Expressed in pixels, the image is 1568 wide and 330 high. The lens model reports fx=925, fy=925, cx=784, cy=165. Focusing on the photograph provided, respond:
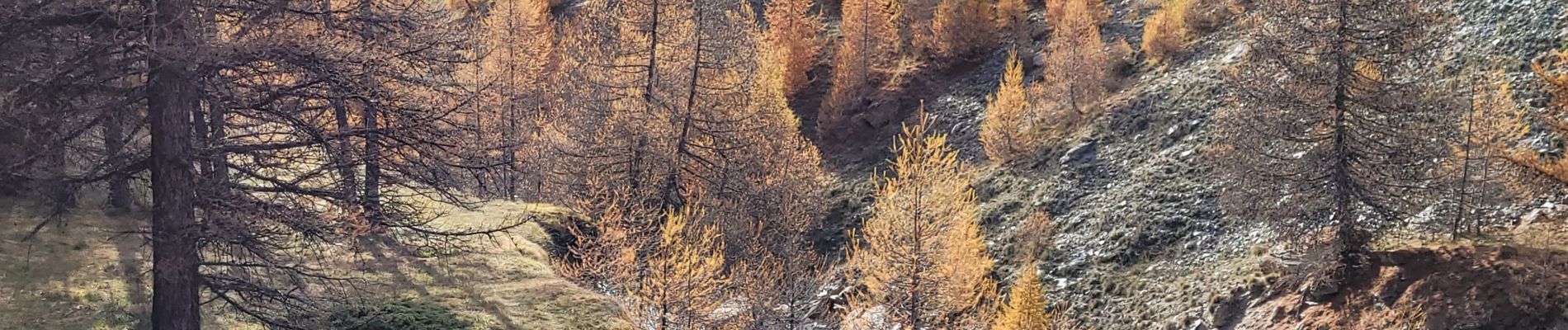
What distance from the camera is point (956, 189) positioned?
1552cm

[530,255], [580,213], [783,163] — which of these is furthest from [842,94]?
[530,255]

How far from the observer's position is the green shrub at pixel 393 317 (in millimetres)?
12617

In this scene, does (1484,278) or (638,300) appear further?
(638,300)

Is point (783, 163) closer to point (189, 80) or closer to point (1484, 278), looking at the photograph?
point (1484, 278)

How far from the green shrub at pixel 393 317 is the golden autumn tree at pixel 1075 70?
25.0 m

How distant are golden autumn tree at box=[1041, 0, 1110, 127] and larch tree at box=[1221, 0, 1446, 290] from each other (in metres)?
17.4

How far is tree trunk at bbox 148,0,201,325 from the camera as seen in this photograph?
8.28m

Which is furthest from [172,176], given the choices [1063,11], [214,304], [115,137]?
[1063,11]

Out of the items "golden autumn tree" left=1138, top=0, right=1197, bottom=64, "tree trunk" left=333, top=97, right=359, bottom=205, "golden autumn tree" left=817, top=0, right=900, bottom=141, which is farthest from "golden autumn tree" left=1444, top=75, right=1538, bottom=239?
"golden autumn tree" left=817, top=0, right=900, bottom=141

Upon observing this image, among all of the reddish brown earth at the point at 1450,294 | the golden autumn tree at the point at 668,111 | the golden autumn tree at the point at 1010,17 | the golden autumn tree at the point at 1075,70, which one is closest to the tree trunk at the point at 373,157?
the golden autumn tree at the point at 668,111

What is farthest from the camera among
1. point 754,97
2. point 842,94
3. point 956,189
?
point 842,94

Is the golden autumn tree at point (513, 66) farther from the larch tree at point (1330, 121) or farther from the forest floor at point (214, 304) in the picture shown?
the larch tree at point (1330, 121)

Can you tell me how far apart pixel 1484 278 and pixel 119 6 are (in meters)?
17.8

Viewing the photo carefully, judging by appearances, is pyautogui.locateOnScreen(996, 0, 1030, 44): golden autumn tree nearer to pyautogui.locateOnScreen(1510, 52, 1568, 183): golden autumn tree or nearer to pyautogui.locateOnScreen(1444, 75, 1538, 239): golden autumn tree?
pyautogui.locateOnScreen(1444, 75, 1538, 239): golden autumn tree
